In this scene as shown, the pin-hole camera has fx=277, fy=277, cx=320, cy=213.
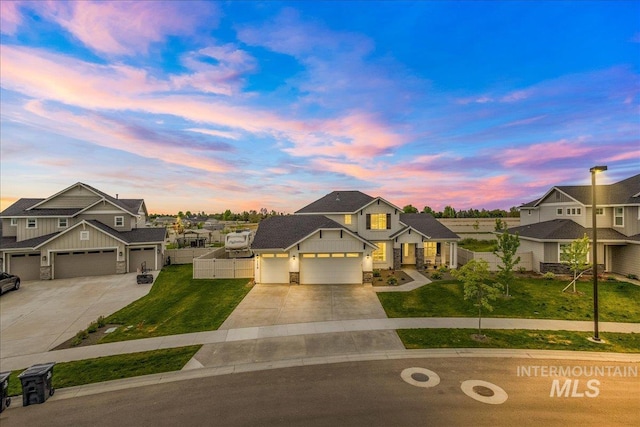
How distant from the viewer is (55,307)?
679 inches

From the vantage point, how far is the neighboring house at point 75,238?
23656mm

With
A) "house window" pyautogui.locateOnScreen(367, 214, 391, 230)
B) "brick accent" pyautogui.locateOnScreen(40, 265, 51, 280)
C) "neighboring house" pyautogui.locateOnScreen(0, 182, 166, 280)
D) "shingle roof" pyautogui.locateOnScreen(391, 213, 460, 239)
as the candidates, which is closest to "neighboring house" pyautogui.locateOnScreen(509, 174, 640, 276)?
"shingle roof" pyautogui.locateOnScreen(391, 213, 460, 239)

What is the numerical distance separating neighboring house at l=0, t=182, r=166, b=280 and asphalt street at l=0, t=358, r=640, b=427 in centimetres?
2024

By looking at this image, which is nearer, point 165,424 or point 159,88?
point 165,424

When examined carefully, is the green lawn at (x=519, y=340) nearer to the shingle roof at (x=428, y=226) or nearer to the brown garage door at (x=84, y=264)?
the shingle roof at (x=428, y=226)

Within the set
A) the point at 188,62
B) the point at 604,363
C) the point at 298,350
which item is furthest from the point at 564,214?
the point at 188,62

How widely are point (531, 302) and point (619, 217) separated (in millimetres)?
15208

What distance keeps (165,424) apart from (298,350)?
17.2 ft

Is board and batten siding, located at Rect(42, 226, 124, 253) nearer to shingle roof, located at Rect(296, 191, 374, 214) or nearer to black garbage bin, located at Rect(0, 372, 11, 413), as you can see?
shingle roof, located at Rect(296, 191, 374, 214)

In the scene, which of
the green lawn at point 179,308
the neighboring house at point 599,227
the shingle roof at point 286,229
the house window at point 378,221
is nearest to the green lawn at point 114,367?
the green lawn at point 179,308

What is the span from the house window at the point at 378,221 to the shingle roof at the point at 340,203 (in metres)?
1.50

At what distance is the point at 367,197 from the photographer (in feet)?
98.8

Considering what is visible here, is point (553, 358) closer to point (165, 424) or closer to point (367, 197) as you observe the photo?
point (165, 424)

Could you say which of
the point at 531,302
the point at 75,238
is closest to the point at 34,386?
the point at 75,238
